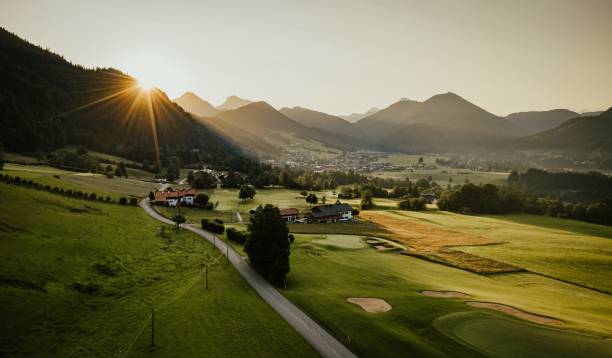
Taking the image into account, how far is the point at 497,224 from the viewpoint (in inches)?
4311

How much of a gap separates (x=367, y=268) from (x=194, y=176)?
105739 mm

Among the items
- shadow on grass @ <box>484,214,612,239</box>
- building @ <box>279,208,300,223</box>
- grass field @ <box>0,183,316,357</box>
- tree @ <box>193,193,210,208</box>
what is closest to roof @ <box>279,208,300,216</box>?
building @ <box>279,208,300,223</box>

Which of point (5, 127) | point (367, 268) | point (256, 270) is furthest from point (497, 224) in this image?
point (5, 127)

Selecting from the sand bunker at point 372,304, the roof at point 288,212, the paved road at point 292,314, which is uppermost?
the roof at point 288,212

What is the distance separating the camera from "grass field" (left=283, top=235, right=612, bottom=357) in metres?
29.9

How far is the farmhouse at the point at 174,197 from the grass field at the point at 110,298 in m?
47.4

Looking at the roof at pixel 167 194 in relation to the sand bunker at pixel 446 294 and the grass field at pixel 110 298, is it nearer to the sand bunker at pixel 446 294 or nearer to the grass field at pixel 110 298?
the grass field at pixel 110 298

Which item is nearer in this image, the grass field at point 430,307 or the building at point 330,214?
the grass field at point 430,307

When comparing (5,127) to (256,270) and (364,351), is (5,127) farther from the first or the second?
(364,351)

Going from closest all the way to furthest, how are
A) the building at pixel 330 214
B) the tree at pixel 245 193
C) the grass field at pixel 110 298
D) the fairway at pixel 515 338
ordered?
the grass field at pixel 110 298 < the fairway at pixel 515 338 < the building at pixel 330 214 < the tree at pixel 245 193

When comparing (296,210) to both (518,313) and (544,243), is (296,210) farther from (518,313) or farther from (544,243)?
(518,313)

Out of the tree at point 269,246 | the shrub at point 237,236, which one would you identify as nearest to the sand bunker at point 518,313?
the tree at point 269,246

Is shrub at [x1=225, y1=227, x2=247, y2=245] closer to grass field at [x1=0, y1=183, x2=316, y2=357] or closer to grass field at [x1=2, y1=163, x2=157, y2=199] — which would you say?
grass field at [x1=0, y1=183, x2=316, y2=357]

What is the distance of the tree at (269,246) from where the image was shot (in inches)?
1818
